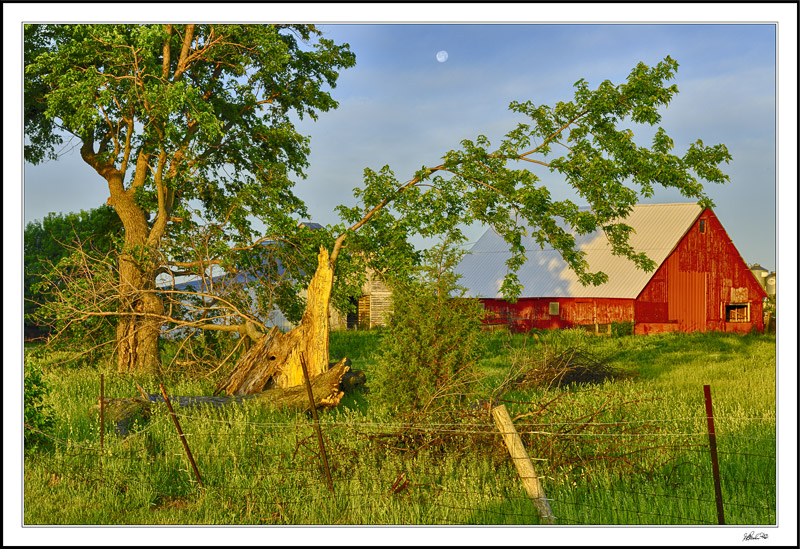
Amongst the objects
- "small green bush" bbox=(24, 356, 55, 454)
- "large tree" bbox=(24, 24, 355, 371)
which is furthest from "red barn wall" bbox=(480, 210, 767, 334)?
"small green bush" bbox=(24, 356, 55, 454)

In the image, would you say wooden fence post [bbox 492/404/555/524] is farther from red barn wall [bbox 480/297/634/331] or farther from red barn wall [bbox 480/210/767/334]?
red barn wall [bbox 480/210/767/334]

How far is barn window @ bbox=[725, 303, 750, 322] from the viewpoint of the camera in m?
35.5

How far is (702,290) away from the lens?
34406mm

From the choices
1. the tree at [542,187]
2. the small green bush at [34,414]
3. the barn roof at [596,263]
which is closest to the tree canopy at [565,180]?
the tree at [542,187]

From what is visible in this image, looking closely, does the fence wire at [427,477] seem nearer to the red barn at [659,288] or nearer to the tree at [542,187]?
the tree at [542,187]

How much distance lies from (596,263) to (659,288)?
162 inches

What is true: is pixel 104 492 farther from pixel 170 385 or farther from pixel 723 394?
pixel 723 394

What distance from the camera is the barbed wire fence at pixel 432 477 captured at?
7012 mm

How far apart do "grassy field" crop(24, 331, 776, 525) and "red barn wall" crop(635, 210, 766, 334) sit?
2314cm

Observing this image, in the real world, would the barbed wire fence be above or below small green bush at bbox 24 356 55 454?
below

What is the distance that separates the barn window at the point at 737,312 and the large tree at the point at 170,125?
25.7 metres
